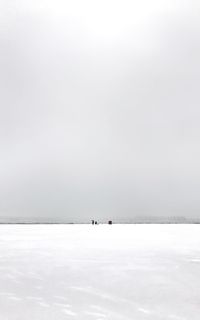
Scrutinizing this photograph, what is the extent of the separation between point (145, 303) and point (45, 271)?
9.69 meters

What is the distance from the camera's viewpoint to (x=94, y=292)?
15914 mm

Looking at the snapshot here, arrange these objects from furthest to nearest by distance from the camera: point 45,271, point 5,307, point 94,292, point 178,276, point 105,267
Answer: point 105,267 < point 45,271 < point 178,276 < point 94,292 < point 5,307

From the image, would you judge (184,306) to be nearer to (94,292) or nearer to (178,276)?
(94,292)

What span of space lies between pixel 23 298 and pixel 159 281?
268 inches

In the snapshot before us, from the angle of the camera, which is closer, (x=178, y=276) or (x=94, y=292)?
(x=94, y=292)

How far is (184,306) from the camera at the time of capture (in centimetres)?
1339

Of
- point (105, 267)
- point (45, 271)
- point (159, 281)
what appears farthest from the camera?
point (105, 267)

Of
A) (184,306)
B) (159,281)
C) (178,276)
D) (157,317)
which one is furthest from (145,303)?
(178,276)

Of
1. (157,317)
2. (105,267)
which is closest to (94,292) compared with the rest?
(157,317)

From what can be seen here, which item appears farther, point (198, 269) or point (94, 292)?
point (198, 269)

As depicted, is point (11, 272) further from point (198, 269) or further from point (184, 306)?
point (184, 306)

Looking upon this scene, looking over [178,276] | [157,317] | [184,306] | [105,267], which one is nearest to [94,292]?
[184,306]

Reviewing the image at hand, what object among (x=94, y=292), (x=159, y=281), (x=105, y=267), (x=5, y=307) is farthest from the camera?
(x=105, y=267)

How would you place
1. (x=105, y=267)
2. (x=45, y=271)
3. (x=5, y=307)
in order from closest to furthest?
(x=5, y=307) < (x=45, y=271) < (x=105, y=267)
